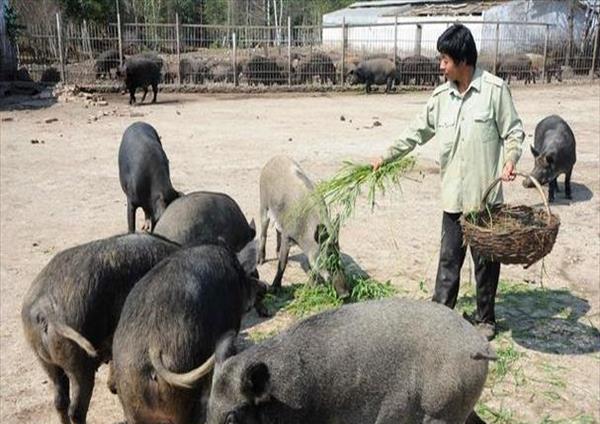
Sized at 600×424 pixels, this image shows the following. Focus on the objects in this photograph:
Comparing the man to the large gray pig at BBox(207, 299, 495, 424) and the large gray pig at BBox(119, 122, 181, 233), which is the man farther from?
the large gray pig at BBox(119, 122, 181, 233)

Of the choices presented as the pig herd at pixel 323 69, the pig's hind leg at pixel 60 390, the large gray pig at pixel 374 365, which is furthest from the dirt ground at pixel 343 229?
the pig herd at pixel 323 69

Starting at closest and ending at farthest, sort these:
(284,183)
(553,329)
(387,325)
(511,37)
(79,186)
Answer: (387,325) < (553,329) < (284,183) < (79,186) < (511,37)

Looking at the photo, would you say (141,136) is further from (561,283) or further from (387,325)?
(387,325)

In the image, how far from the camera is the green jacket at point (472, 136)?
15.7ft

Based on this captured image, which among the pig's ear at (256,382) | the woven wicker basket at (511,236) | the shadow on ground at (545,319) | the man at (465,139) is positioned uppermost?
the man at (465,139)

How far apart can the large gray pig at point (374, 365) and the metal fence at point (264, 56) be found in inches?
898

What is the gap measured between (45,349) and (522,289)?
4311 millimetres

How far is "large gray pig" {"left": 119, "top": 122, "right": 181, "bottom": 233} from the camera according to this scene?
7035mm

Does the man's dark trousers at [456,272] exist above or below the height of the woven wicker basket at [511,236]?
below

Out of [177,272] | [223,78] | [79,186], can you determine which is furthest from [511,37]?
[177,272]

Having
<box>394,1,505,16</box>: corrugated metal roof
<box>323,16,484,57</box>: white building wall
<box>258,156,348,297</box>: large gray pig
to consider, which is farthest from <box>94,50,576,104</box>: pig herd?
<box>258,156,348,297</box>: large gray pig

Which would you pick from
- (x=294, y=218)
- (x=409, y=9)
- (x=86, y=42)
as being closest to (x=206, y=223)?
(x=294, y=218)

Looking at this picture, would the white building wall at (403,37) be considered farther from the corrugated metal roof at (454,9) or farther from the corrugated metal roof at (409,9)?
the corrugated metal roof at (409,9)

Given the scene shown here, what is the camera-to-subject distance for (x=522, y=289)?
20.5ft
